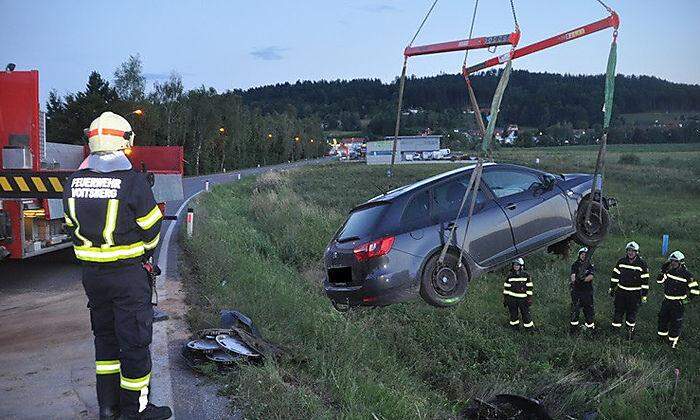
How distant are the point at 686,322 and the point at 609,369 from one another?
2888 millimetres

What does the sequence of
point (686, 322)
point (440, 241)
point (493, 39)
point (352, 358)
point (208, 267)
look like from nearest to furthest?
point (493, 39)
point (440, 241)
point (352, 358)
point (208, 267)
point (686, 322)

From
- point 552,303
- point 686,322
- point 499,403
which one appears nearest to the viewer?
point 499,403

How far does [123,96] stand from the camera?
179 ft

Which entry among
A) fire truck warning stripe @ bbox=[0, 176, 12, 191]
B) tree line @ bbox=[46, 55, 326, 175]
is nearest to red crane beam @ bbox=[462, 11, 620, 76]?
fire truck warning stripe @ bbox=[0, 176, 12, 191]

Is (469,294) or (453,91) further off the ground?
(453,91)

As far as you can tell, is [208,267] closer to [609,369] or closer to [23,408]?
[23,408]

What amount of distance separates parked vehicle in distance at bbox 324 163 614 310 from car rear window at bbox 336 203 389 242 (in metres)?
0.01

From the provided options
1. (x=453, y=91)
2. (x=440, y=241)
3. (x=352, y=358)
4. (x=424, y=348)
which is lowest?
(x=424, y=348)

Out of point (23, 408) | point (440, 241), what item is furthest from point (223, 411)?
point (440, 241)

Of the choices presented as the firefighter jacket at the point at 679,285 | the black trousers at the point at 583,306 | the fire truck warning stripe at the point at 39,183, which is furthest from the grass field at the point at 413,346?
the fire truck warning stripe at the point at 39,183

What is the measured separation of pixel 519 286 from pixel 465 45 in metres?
7.44

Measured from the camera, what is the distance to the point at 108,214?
160 inches

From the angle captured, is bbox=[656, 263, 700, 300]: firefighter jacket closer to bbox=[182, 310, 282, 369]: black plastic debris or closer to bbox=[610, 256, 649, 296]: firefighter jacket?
bbox=[610, 256, 649, 296]: firefighter jacket

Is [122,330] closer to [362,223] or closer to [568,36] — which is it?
[362,223]
